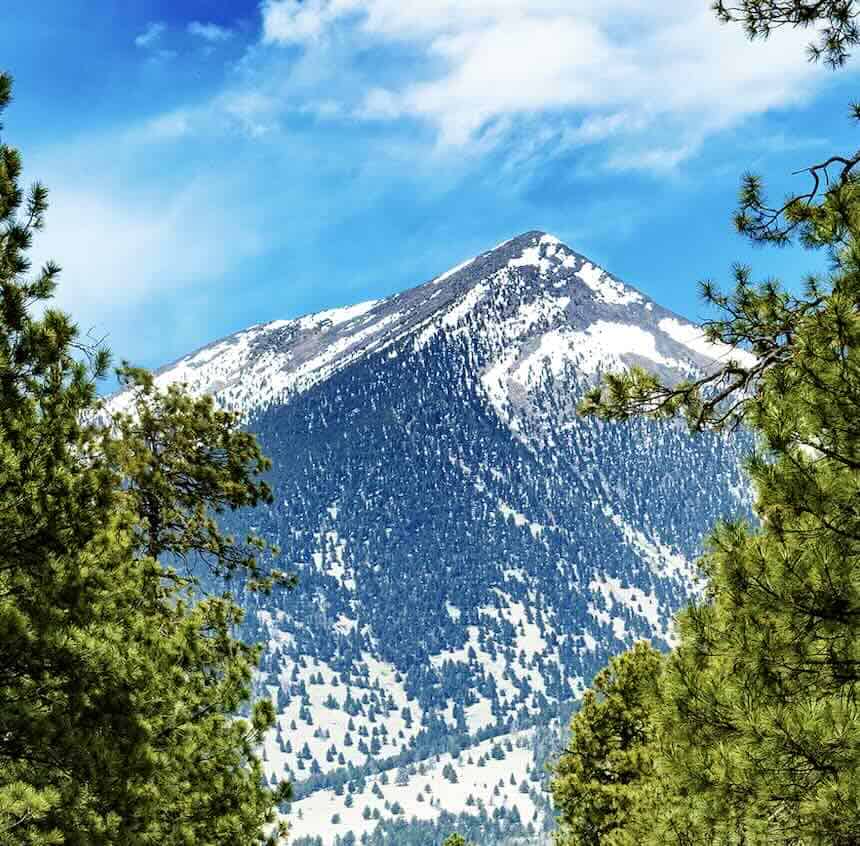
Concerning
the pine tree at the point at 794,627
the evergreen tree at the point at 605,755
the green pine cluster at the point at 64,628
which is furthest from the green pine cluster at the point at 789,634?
the evergreen tree at the point at 605,755

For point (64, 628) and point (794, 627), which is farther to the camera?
point (64, 628)

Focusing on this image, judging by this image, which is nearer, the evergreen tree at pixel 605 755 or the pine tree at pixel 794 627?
the pine tree at pixel 794 627

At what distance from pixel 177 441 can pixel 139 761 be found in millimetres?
9999

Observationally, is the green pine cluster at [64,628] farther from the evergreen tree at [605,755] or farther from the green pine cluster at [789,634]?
the evergreen tree at [605,755]

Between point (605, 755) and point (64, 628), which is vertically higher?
point (64, 628)

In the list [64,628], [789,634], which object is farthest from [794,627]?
[64,628]

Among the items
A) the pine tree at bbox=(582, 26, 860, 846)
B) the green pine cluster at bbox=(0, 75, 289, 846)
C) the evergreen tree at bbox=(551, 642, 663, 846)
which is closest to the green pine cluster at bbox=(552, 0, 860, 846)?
the pine tree at bbox=(582, 26, 860, 846)

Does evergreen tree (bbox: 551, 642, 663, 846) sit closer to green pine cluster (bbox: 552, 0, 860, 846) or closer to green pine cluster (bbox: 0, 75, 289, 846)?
green pine cluster (bbox: 0, 75, 289, 846)

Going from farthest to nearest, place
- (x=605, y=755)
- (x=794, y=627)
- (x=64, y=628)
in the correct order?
(x=605, y=755)
(x=64, y=628)
(x=794, y=627)

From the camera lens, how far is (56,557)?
800cm

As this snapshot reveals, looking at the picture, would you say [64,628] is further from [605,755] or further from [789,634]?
[605,755]

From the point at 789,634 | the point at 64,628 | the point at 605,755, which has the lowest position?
the point at 605,755

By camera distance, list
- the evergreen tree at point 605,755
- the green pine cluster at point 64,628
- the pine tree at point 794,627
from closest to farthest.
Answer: the pine tree at point 794,627
the green pine cluster at point 64,628
the evergreen tree at point 605,755

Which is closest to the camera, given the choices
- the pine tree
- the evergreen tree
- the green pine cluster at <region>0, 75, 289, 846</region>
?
the pine tree
